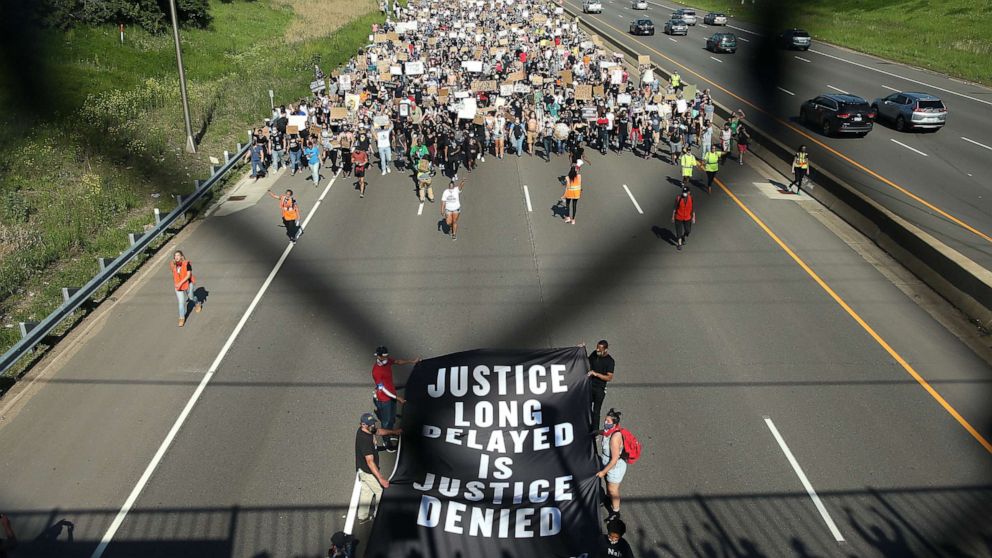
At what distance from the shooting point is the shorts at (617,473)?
8789mm

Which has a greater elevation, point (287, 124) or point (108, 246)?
point (287, 124)

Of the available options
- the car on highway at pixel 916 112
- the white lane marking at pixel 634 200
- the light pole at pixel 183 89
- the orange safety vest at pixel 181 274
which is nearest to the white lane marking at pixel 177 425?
the orange safety vest at pixel 181 274

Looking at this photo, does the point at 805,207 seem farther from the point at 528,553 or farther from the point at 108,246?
the point at 108,246

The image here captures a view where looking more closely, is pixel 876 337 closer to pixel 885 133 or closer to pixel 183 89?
pixel 885 133

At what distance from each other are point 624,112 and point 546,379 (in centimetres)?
2061

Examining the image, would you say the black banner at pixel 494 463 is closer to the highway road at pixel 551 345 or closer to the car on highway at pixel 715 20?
the highway road at pixel 551 345

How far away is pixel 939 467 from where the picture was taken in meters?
9.73

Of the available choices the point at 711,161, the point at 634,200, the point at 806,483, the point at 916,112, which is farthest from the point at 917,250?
the point at 916,112

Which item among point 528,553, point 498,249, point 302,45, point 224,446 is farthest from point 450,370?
point 302,45

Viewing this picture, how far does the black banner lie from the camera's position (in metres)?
7.00

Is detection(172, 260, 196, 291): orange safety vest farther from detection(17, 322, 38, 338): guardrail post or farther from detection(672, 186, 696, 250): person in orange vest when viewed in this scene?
detection(672, 186, 696, 250): person in orange vest

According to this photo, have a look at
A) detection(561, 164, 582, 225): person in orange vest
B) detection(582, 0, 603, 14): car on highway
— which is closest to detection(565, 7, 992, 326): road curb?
detection(561, 164, 582, 225): person in orange vest

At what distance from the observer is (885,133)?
29.4 m

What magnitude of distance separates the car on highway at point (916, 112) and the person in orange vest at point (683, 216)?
1661cm
